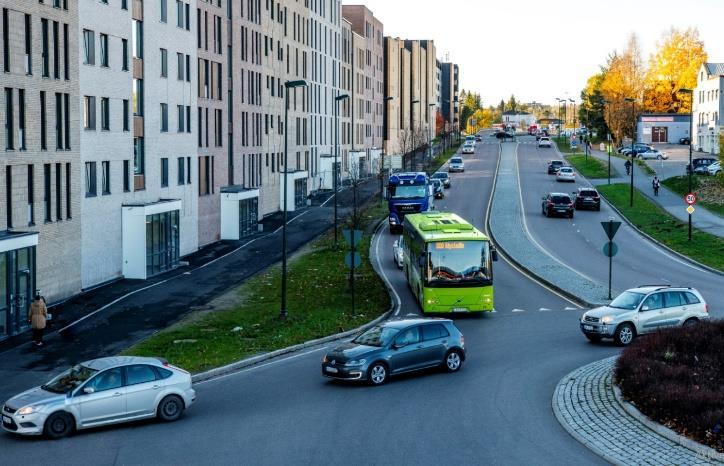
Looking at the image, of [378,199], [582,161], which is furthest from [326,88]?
[582,161]

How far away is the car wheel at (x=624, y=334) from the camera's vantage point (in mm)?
28188

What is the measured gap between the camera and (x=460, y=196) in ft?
268

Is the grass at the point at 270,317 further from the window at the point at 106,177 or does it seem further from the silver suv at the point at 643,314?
the silver suv at the point at 643,314

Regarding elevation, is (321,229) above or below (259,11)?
below

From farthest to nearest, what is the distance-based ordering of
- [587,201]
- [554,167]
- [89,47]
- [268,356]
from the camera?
1. [554,167]
2. [587,201]
3. [89,47]
4. [268,356]

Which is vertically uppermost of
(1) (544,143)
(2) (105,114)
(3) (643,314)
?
(2) (105,114)

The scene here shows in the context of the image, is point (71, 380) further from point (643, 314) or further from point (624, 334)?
point (643, 314)

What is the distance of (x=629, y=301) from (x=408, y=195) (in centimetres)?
3018

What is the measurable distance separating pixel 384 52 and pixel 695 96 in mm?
42339

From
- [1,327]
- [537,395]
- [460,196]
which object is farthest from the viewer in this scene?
[460,196]

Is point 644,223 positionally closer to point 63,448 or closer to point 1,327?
point 1,327

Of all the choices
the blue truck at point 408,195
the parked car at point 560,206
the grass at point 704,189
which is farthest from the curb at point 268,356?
the grass at point 704,189

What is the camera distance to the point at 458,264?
32.4m

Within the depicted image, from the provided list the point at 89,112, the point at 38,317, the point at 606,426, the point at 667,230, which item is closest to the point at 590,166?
the point at 667,230
